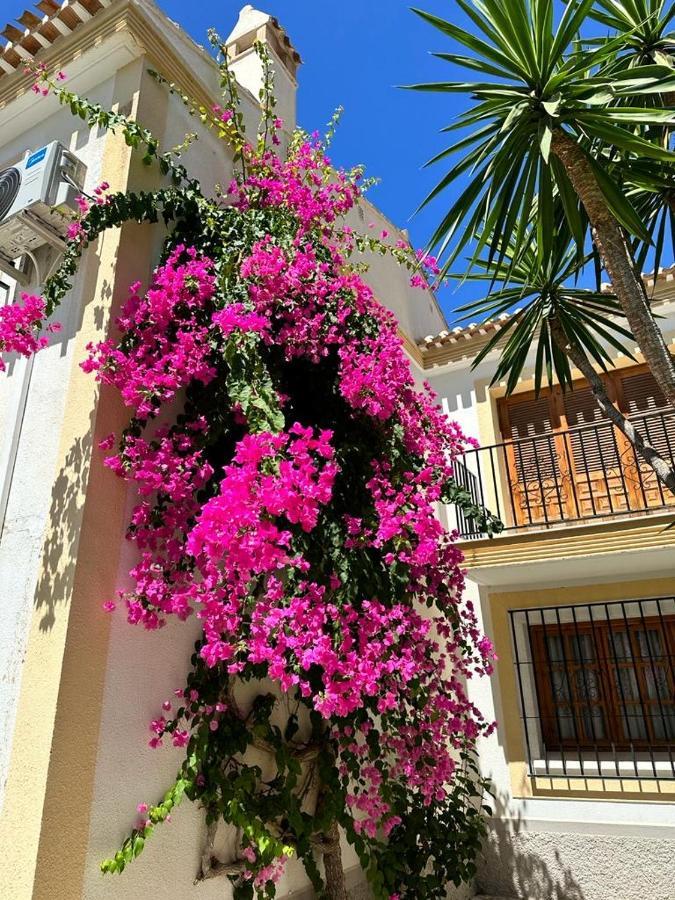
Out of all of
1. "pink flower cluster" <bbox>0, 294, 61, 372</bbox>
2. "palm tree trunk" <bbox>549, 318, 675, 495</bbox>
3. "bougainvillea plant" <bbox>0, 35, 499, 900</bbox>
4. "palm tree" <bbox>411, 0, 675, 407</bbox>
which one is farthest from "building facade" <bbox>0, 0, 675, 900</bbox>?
"palm tree" <bbox>411, 0, 675, 407</bbox>

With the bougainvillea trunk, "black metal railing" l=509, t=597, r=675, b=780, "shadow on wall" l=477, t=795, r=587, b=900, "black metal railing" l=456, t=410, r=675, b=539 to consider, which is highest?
"black metal railing" l=456, t=410, r=675, b=539

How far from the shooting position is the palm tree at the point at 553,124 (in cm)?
323

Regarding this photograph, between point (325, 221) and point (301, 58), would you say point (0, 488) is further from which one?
point (301, 58)

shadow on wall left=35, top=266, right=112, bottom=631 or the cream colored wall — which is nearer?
the cream colored wall

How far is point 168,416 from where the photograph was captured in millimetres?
3555

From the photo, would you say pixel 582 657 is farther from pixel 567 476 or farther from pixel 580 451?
pixel 580 451

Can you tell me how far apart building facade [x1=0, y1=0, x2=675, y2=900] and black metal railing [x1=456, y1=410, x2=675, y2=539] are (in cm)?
3

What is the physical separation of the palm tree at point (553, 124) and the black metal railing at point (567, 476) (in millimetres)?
3333

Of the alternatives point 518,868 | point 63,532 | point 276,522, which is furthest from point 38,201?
point 518,868

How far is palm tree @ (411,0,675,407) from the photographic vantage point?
3227 millimetres

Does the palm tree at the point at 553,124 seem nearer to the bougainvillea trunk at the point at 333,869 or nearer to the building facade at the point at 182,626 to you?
the building facade at the point at 182,626

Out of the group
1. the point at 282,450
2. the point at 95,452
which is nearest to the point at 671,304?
the point at 282,450

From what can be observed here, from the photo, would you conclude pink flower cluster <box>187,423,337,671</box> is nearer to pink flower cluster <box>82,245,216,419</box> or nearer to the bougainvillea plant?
the bougainvillea plant

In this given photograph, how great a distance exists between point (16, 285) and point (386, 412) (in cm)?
261
